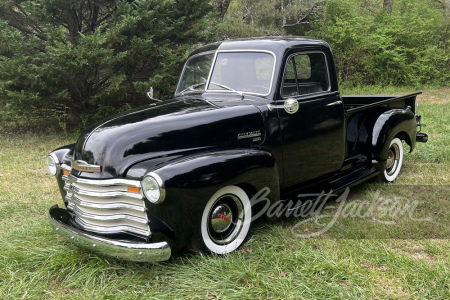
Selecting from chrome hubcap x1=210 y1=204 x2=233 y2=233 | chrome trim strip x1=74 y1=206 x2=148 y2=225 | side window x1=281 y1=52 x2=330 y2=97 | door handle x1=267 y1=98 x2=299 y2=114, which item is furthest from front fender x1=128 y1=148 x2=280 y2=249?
side window x1=281 y1=52 x2=330 y2=97

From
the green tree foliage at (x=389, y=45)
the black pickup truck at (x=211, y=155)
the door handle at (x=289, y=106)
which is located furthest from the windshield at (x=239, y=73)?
the green tree foliage at (x=389, y=45)

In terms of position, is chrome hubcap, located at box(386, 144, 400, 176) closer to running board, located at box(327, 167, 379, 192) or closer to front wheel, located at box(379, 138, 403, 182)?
front wheel, located at box(379, 138, 403, 182)

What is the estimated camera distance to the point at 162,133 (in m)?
3.25

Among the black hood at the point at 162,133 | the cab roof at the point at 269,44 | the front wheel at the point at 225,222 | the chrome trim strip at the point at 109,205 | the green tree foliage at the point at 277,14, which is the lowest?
the front wheel at the point at 225,222

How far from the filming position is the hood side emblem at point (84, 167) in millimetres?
3114

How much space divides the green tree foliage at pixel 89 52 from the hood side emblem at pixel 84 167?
4802mm

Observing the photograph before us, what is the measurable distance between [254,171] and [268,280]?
0.90 meters

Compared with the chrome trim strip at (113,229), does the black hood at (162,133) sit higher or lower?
higher

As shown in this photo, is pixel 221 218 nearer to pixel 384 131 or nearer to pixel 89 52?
pixel 384 131

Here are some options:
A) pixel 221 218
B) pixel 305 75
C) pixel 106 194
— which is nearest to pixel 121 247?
pixel 106 194

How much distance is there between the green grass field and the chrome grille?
326 millimetres

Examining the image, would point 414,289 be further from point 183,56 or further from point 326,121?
point 183,56

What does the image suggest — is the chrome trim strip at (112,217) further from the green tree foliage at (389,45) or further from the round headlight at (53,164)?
the green tree foliage at (389,45)

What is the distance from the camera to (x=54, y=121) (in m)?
9.80
